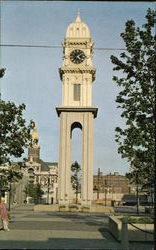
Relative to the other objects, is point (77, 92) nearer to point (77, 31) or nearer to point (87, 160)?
point (77, 31)

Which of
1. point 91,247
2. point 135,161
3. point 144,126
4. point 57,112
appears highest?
point 57,112

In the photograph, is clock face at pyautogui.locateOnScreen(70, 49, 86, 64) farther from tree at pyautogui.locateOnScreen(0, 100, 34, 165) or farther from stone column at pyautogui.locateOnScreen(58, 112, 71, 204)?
tree at pyautogui.locateOnScreen(0, 100, 34, 165)

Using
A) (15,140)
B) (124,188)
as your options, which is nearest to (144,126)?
→ (15,140)

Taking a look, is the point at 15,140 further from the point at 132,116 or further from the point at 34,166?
the point at 34,166

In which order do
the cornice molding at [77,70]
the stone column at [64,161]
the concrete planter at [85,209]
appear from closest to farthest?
the concrete planter at [85,209]
the stone column at [64,161]
the cornice molding at [77,70]

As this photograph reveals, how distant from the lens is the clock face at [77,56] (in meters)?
73.1

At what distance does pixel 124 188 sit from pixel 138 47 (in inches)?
6084

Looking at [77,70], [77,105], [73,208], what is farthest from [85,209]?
[77,70]

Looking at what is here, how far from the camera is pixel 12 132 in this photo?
27.0 meters

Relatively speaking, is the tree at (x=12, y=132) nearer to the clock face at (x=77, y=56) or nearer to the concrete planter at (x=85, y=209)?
the concrete planter at (x=85, y=209)

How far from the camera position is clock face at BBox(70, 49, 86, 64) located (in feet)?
240

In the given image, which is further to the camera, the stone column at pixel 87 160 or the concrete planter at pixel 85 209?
the stone column at pixel 87 160

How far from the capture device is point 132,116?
2383cm

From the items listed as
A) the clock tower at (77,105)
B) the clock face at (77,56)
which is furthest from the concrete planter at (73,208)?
the clock face at (77,56)
